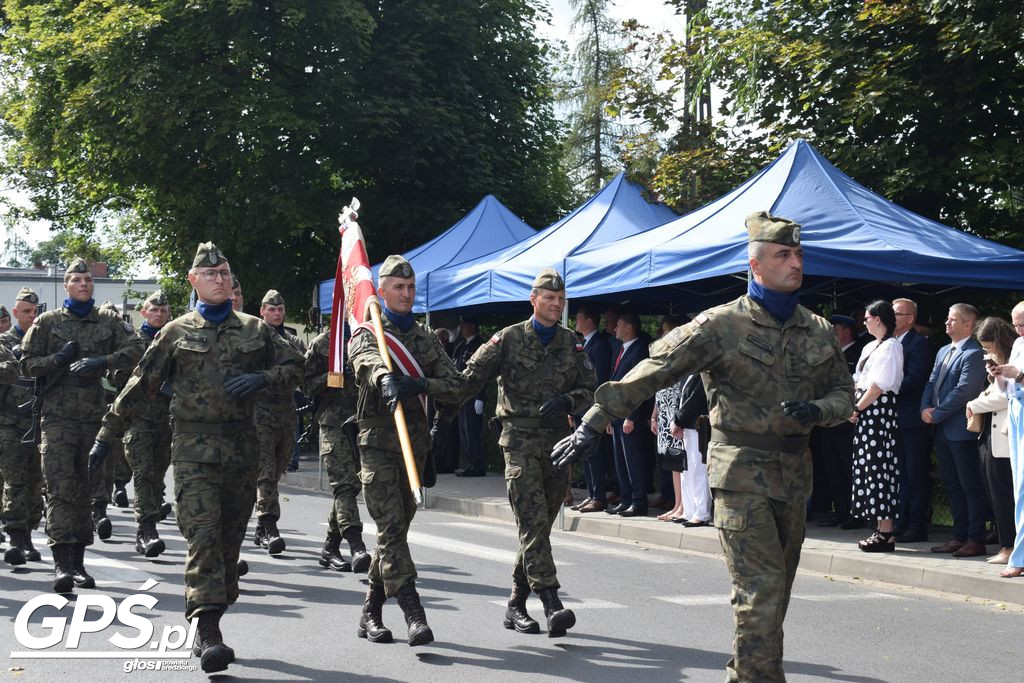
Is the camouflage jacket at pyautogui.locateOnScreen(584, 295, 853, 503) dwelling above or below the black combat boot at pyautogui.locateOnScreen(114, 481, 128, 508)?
above

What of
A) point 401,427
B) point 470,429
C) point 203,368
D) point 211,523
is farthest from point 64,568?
point 470,429

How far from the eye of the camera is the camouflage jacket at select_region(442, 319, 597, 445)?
7.18 meters

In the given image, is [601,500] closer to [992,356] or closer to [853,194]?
[853,194]

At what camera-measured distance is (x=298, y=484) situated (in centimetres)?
1780

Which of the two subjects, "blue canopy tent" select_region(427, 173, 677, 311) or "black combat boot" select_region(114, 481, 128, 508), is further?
"blue canopy tent" select_region(427, 173, 677, 311)

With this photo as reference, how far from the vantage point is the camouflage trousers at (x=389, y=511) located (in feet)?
21.9

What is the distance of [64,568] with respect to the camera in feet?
26.8

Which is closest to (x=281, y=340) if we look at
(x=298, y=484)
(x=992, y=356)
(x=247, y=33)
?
(x=992, y=356)

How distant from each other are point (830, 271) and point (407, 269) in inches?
189

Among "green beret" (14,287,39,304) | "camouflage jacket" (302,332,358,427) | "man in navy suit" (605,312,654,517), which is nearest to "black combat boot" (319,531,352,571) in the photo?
"camouflage jacket" (302,332,358,427)

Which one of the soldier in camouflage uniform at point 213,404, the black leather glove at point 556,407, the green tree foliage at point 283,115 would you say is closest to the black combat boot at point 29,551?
the soldier in camouflage uniform at point 213,404

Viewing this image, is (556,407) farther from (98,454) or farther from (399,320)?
(98,454)

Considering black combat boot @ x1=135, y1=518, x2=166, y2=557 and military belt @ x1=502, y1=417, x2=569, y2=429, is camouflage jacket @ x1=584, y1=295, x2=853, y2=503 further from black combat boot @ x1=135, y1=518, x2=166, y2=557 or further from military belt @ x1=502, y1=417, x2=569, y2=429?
black combat boot @ x1=135, y1=518, x2=166, y2=557

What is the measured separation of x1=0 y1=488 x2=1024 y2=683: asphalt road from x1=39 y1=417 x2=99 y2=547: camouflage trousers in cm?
43
